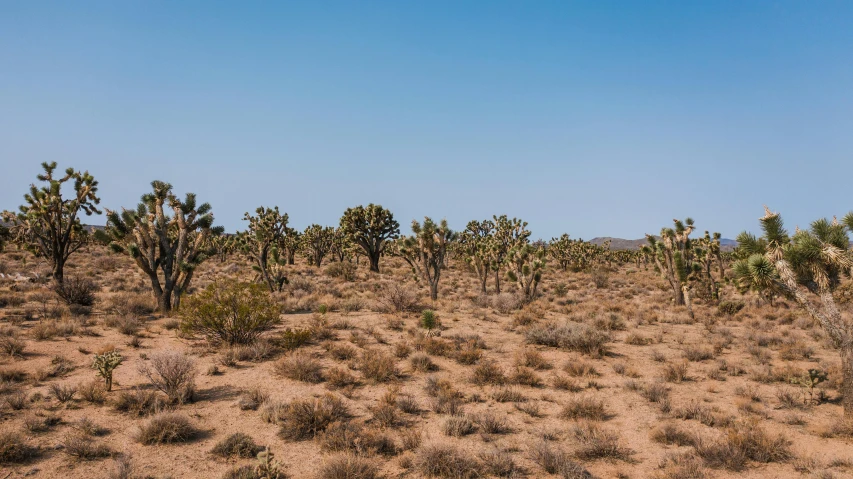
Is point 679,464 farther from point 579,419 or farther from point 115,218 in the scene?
point 115,218

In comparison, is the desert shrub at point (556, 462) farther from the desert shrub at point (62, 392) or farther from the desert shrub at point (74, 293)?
the desert shrub at point (74, 293)

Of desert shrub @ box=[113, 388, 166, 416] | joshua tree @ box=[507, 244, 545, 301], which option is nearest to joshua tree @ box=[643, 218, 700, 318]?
joshua tree @ box=[507, 244, 545, 301]

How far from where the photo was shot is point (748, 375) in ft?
37.9

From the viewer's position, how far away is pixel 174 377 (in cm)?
888

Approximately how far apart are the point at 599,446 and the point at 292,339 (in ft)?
30.0

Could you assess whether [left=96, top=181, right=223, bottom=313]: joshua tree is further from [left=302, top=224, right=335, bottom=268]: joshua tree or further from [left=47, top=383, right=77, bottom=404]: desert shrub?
[left=302, top=224, right=335, bottom=268]: joshua tree

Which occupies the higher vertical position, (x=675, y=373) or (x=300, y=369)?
(x=300, y=369)

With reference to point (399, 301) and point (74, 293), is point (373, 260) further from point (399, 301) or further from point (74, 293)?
point (74, 293)

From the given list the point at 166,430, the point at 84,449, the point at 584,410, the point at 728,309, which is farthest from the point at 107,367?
the point at 728,309

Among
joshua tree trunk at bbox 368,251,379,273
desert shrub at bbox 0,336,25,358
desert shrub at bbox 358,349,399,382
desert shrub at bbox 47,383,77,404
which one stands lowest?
desert shrub at bbox 358,349,399,382

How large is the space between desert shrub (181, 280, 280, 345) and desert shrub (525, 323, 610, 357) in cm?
916

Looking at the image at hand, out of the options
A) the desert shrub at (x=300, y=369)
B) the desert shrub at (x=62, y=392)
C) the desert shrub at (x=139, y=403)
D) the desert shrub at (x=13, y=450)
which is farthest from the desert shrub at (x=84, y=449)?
the desert shrub at (x=300, y=369)

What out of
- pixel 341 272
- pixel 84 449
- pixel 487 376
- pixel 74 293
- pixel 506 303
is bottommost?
pixel 487 376

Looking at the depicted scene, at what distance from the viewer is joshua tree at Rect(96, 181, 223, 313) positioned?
17422 mm
